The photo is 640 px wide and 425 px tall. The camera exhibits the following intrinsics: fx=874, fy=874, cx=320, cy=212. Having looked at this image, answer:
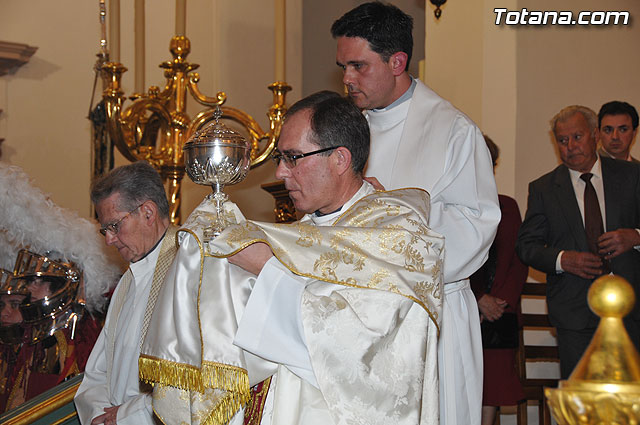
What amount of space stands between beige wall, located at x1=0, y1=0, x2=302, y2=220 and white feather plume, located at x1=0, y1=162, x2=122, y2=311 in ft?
11.5

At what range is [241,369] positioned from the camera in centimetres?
238

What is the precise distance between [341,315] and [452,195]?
1.02m

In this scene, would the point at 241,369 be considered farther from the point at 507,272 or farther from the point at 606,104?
the point at 606,104

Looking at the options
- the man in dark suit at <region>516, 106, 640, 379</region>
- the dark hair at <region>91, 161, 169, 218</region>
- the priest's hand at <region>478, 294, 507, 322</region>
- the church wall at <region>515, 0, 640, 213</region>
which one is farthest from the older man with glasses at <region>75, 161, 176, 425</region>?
the church wall at <region>515, 0, 640, 213</region>

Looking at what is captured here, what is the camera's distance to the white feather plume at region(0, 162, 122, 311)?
4109mm

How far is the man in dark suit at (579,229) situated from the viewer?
499 centimetres

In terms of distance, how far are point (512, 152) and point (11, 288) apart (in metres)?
3.56

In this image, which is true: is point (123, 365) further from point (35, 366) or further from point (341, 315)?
point (341, 315)

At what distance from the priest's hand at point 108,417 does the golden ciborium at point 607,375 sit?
2433 mm

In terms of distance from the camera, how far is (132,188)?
3627mm

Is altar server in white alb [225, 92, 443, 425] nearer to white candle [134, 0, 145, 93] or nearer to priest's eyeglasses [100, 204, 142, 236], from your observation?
priest's eyeglasses [100, 204, 142, 236]

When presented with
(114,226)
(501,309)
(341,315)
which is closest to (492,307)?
(501,309)

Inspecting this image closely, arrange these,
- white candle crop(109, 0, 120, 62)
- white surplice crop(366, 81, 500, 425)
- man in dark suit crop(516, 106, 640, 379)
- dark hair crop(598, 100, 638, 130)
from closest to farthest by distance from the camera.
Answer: white surplice crop(366, 81, 500, 425) → white candle crop(109, 0, 120, 62) → man in dark suit crop(516, 106, 640, 379) → dark hair crop(598, 100, 638, 130)

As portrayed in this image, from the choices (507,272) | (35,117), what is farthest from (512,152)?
(35,117)
